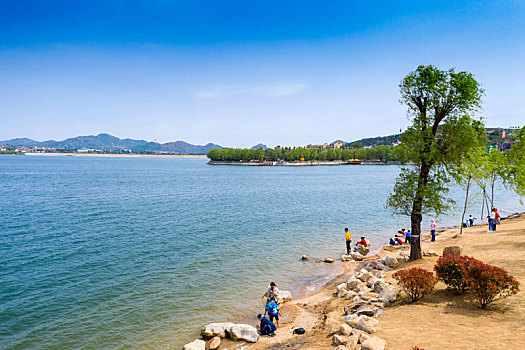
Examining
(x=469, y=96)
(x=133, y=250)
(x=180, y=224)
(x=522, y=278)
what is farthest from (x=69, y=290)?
(x=469, y=96)

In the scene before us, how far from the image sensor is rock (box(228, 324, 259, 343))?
1450 cm

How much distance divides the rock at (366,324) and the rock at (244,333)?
4912mm

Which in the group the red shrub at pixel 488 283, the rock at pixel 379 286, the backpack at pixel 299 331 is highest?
the red shrub at pixel 488 283

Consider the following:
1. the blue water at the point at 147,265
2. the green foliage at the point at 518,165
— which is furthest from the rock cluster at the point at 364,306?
the green foliage at the point at 518,165

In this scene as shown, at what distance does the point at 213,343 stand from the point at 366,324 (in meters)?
6.88

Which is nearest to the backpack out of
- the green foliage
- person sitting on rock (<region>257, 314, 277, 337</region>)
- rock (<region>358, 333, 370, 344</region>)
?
person sitting on rock (<region>257, 314, 277, 337</region>)

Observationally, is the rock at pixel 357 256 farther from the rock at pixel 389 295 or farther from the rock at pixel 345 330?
the rock at pixel 345 330

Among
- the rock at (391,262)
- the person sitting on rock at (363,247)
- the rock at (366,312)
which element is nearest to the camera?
the rock at (366,312)

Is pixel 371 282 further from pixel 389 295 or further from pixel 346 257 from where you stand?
pixel 346 257

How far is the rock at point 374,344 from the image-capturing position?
10.1m

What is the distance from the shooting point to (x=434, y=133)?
67.1 feet

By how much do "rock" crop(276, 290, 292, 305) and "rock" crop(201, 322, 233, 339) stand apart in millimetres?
4433

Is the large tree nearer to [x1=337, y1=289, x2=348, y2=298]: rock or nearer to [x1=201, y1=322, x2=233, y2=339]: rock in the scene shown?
[x1=337, y1=289, x2=348, y2=298]: rock

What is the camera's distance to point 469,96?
760 inches
